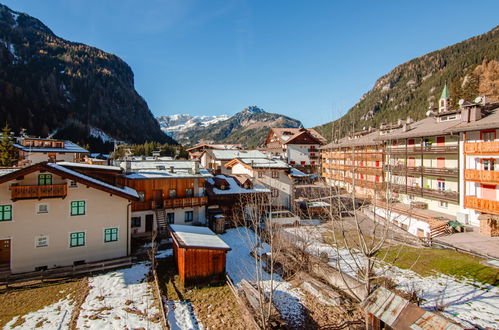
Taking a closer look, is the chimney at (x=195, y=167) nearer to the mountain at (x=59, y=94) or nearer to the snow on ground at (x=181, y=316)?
the snow on ground at (x=181, y=316)

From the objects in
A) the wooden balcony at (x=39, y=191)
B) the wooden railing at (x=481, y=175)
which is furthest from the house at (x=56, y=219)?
the wooden railing at (x=481, y=175)

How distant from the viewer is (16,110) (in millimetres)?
115750

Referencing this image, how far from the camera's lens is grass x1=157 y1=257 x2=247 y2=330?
14153 mm

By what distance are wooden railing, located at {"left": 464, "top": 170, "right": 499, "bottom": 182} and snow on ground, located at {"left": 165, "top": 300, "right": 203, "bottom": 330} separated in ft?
101

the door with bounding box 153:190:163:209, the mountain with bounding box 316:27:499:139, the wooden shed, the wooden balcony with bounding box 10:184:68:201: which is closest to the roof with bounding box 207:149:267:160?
the door with bounding box 153:190:163:209

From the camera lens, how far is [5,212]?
752 inches

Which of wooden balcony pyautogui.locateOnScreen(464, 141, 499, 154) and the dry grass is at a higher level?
wooden balcony pyautogui.locateOnScreen(464, 141, 499, 154)

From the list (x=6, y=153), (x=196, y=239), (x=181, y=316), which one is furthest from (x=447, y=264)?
(x=6, y=153)

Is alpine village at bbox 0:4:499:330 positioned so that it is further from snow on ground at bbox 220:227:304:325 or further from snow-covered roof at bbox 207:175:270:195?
snow-covered roof at bbox 207:175:270:195

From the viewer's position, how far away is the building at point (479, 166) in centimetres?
2577

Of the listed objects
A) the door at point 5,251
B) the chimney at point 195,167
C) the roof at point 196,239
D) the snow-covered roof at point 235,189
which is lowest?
the door at point 5,251

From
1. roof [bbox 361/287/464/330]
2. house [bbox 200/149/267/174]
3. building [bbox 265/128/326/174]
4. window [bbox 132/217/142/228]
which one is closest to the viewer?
roof [bbox 361/287/464/330]

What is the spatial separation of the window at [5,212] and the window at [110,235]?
6581 millimetres

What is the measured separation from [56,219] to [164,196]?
35.8ft
